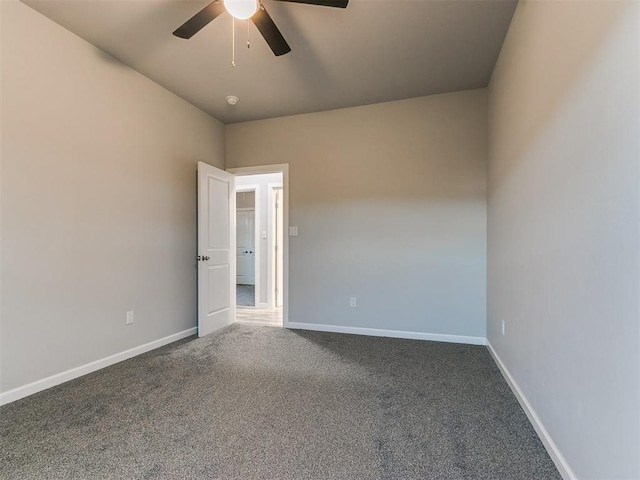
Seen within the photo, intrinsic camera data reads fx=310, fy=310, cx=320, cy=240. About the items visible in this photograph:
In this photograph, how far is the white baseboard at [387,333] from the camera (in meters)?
3.29

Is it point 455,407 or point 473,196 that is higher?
point 473,196

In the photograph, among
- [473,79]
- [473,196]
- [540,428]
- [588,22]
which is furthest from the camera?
[473,196]

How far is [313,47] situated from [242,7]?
0.95m

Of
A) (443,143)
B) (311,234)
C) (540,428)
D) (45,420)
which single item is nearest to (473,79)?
(443,143)

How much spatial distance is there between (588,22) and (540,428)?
75.3 inches

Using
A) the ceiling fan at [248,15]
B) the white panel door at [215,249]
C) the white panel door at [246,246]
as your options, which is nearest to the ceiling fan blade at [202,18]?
the ceiling fan at [248,15]

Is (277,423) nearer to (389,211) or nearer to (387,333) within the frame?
(387,333)

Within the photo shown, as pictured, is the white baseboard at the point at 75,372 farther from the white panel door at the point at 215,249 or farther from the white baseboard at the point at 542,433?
the white baseboard at the point at 542,433

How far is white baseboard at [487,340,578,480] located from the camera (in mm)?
1349

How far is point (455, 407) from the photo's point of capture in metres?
1.99

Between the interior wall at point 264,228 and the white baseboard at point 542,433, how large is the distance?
12.0ft

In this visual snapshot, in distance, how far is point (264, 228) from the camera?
5250mm

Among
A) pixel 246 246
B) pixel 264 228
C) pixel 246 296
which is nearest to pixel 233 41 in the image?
pixel 264 228

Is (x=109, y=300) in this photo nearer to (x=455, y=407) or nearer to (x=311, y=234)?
(x=311, y=234)
